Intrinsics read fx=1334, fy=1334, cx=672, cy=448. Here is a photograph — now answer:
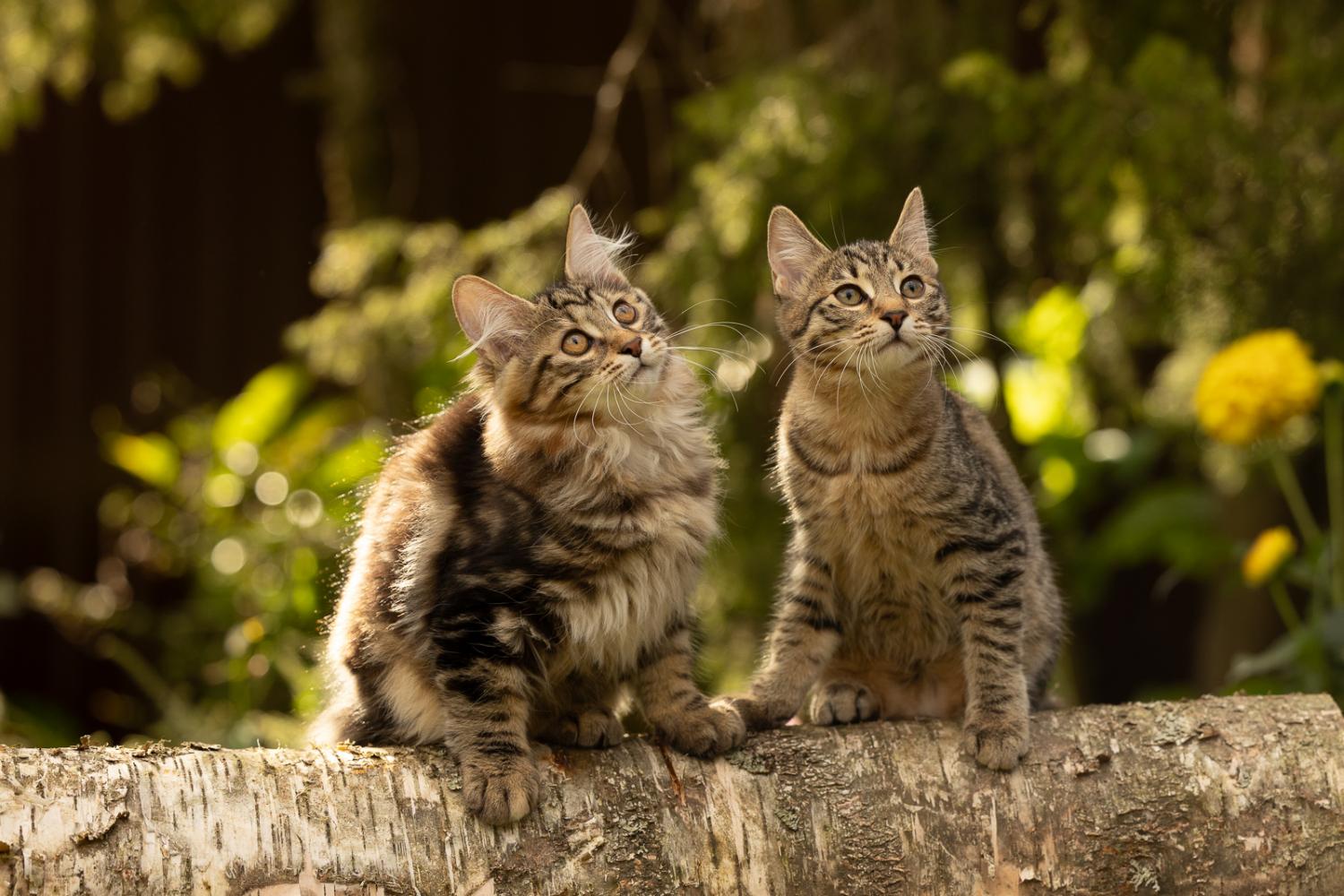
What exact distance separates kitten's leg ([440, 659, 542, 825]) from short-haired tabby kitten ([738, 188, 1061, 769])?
544 mm

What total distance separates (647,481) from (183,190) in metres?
5.06

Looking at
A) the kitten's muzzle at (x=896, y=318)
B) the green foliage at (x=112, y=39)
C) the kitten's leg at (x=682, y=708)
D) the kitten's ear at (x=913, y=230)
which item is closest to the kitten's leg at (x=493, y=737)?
the kitten's leg at (x=682, y=708)

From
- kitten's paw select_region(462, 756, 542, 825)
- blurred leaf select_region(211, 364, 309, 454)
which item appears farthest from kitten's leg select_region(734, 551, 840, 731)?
blurred leaf select_region(211, 364, 309, 454)

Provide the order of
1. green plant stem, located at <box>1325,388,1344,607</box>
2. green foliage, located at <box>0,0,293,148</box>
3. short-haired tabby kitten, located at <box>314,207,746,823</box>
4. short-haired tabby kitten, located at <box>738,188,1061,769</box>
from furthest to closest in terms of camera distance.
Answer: green foliage, located at <box>0,0,293,148</box>
green plant stem, located at <box>1325,388,1344,607</box>
short-haired tabby kitten, located at <box>738,188,1061,769</box>
short-haired tabby kitten, located at <box>314,207,746,823</box>

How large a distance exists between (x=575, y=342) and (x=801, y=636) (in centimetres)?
87

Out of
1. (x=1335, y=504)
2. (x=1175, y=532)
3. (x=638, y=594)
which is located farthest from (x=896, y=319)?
(x=1175, y=532)

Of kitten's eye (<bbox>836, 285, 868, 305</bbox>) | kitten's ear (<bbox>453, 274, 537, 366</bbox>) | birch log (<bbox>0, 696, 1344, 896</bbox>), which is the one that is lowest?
birch log (<bbox>0, 696, 1344, 896</bbox>)

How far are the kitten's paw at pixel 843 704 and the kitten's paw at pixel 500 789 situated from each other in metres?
0.79

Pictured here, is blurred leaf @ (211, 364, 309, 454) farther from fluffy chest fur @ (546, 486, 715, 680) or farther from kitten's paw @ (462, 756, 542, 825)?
kitten's paw @ (462, 756, 542, 825)

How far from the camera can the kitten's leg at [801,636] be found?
302 centimetres

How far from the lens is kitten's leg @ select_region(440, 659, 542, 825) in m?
2.40

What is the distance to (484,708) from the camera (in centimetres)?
256

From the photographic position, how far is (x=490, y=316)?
112 inches

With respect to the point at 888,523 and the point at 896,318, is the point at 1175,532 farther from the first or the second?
the point at 896,318
